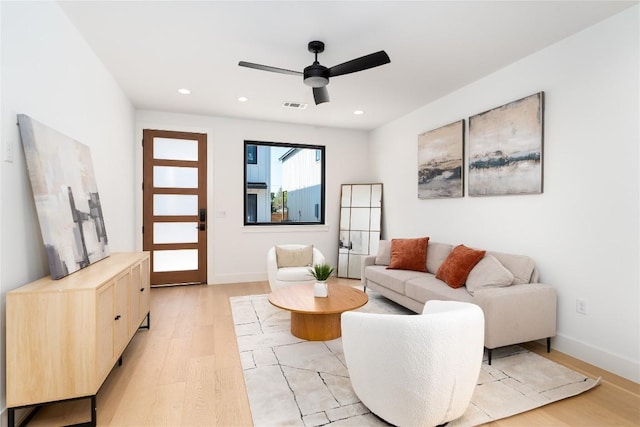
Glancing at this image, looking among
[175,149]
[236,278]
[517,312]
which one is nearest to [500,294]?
[517,312]

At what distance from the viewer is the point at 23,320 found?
65.9 inches

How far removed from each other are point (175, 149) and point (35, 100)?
120 inches

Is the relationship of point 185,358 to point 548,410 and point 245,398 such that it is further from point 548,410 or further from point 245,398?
point 548,410

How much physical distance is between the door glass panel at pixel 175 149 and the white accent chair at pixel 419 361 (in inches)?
169

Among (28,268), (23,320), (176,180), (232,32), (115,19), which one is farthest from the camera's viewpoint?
(176,180)

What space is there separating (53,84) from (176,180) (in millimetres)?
2835

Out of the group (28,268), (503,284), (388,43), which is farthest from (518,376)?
(28,268)

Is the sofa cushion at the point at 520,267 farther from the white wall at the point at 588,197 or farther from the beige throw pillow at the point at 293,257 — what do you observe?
the beige throw pillow at the point at 293,257

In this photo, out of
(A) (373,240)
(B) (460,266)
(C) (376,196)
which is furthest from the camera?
(C) (376,196)

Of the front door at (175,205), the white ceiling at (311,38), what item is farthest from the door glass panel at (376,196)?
the front door at (175,205)

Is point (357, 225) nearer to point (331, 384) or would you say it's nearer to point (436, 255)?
point (436, 255)

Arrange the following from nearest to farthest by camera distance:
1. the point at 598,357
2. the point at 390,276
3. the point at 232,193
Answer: the point at 598,357 < the point at 390,276 < the point at 232,193

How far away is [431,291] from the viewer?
311 cm

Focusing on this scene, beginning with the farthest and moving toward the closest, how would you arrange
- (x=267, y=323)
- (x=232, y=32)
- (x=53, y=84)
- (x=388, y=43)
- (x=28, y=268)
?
1. (x=267, y=323)
2. (x=388, y=43)
3. (x=232, y=32)
4. (x=53, y=84)
5. (x=28, y=268)
